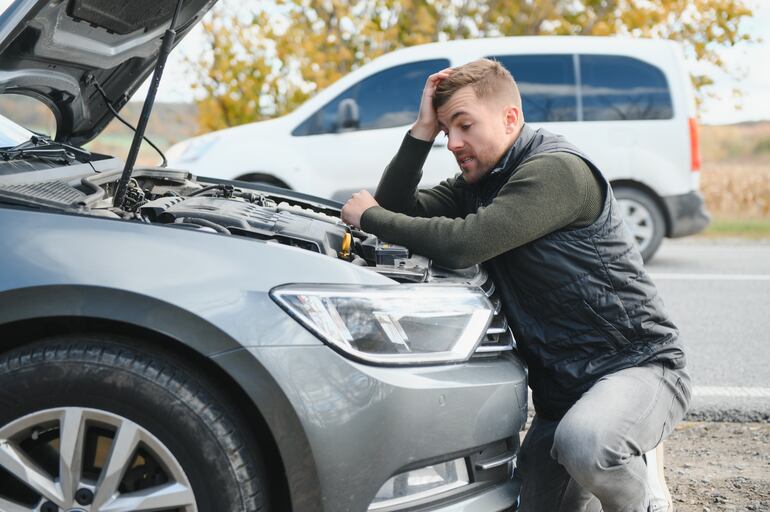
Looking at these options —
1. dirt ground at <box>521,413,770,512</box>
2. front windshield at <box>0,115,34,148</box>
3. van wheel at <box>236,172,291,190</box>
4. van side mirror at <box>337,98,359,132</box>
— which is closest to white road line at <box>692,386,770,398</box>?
dirt ground at <box>521,413,770,512</box>

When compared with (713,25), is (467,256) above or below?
below

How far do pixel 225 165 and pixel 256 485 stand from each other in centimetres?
613

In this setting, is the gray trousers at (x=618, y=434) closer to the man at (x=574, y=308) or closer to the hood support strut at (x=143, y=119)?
the man at (x=574, y=308)

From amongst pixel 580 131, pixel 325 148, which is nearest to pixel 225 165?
pixel 325 148

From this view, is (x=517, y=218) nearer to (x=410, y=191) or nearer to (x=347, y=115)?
(x=410, y=191)

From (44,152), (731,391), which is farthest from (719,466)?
(44,152)

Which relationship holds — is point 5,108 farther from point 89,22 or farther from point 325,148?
point 325,148

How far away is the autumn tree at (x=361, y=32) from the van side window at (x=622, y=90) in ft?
15.0

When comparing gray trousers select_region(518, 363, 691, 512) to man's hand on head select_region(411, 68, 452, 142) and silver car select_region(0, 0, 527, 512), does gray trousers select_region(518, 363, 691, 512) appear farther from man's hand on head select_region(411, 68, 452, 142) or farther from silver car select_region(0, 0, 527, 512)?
man's hand on head select_region(411, 68, 452, 142)

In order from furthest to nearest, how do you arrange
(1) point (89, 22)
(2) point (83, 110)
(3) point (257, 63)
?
1. (3) point (257, 63)
2. (2) point (83, 110)
3. (1) point (89, 22)

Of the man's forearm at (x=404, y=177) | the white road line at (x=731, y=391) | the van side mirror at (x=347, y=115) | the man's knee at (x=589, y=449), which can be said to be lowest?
the white road line at (x=731, y=391)

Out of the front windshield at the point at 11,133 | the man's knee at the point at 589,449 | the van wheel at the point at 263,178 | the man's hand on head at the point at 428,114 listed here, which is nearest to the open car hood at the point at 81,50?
the front windshield at the point at 11,133

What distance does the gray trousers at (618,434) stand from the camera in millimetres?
2230

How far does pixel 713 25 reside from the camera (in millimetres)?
12547
